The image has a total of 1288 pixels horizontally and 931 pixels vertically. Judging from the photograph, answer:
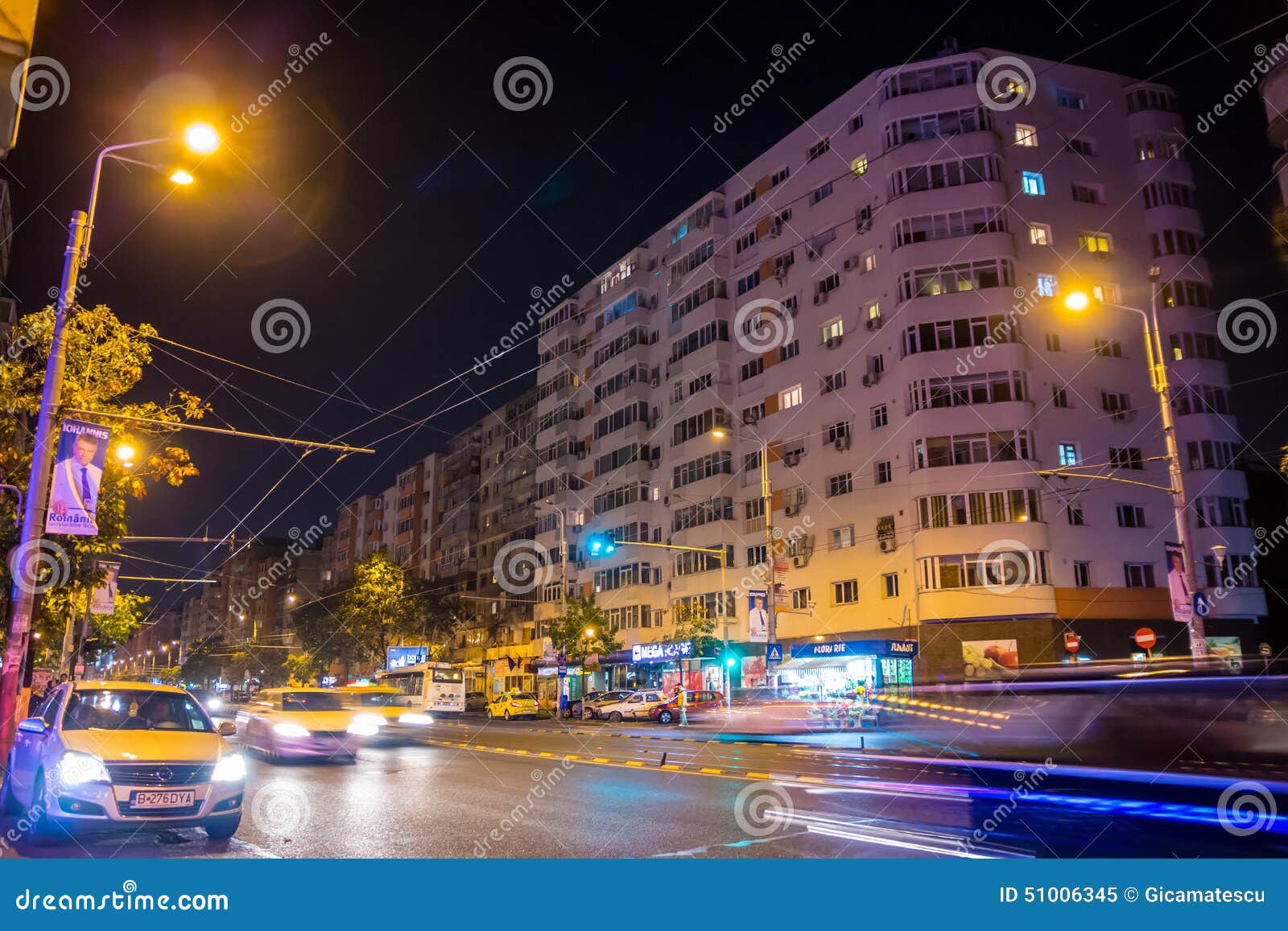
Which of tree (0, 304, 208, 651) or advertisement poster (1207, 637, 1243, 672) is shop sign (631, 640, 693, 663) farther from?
tree (0, 304, 208, 651)

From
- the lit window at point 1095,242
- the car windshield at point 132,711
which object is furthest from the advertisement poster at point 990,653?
the car windshield at point 132,711

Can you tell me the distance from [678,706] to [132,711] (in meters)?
32.6

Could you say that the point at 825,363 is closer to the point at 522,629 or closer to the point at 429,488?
the point at 522,629

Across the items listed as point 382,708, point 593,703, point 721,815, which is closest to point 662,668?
point 593,703

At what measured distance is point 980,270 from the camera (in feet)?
132

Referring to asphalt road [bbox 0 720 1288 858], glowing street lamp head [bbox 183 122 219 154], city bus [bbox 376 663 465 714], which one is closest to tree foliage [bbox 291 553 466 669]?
city bus [bbox 376 663 465 714]

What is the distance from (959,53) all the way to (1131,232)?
39.4ft

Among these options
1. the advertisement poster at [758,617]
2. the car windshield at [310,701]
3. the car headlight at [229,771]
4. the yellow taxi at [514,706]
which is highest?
the advertisement poster at [758,617]

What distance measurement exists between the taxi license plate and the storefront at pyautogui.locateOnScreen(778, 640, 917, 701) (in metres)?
30.2

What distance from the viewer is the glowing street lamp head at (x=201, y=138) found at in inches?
467

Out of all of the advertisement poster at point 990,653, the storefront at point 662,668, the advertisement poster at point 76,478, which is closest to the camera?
the advertisement poster at point 76,478

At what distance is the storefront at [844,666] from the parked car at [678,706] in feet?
11.2

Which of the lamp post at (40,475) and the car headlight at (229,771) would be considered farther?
the lamp post at (40,475)

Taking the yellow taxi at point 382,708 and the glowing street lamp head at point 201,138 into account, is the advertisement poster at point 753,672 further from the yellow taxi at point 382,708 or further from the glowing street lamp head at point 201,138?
the glowing street lamp head at point 201,138
